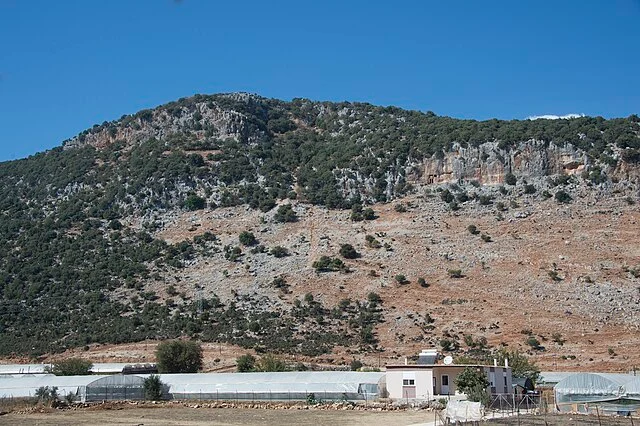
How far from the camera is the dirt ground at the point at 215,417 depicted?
5116cm

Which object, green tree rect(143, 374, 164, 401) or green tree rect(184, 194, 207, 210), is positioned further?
green tree rect(184, 194, 207, 210)

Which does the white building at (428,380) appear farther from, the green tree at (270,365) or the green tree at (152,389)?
the green tree at (152,389)

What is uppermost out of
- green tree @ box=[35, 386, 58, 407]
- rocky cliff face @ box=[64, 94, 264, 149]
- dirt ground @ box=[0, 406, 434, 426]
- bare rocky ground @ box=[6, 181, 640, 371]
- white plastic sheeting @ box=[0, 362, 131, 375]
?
rocky cliff face @ box=[64, 94, 264, 149]

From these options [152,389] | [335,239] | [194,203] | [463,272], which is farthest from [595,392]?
[194,203]

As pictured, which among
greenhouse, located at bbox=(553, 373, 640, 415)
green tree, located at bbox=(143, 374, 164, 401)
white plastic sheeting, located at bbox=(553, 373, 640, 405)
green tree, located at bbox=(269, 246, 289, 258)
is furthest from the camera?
green tree, located at bbox=(269, 246, 289, 258)

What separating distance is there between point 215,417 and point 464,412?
54.3 feet

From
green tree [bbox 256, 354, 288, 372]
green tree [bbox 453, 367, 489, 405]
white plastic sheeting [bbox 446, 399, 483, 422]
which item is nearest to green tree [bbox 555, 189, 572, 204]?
green tree [bbox 256, 354, 288, 372]

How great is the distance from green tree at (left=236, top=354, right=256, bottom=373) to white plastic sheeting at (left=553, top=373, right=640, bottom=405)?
104 ft

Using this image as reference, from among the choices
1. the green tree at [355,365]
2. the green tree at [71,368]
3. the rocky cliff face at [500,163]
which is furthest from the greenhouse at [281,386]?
the rocky cliff face at [500,163]

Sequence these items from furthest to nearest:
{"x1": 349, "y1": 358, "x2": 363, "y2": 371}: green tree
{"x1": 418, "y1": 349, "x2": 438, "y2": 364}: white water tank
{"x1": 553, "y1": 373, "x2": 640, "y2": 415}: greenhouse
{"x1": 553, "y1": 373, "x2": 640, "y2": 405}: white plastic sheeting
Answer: {"x1": 349, "y1": 358, "x2": 363, "y2": 371}: green tree < {"x1": 418, "y1": 349, "x2": 438, "y2": 364}: white water tank < {"x1": 553, "y1": 373, "x2": 640, "y2": 405}: white plastic sheeting < {"x1": 553, "y1": 373, "x2": 640, "y2": 415}: greenhouse

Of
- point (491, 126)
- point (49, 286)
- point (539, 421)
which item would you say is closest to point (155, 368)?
point (49, 286)

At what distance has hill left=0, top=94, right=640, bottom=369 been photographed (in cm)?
9294

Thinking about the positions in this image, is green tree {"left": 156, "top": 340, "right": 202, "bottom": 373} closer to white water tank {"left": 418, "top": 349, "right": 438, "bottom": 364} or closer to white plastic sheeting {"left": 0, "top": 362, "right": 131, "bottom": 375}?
white plastic sheeting {"left": 0, "top": 362, "right": 131, "bottom": 375}

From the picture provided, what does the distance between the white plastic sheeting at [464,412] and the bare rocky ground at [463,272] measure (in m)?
33.9
